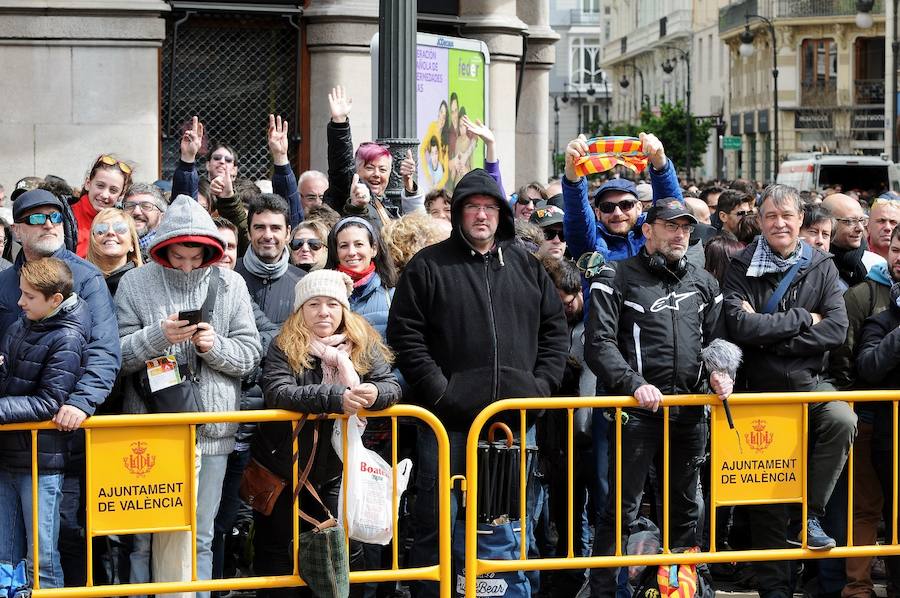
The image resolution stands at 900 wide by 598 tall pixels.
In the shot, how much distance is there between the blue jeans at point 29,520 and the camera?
21.0 ft

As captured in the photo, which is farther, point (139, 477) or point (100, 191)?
point (100, 191)

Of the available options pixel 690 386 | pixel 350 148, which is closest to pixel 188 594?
pixel 690 386

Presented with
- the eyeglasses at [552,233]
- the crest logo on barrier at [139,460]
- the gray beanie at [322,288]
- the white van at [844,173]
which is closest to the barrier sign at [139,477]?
the crest logo on barrier at [139,460]

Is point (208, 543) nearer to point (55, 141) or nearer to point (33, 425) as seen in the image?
point (33, 425)

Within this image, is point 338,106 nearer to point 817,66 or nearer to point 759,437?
point 759,437

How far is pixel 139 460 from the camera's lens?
632 cm

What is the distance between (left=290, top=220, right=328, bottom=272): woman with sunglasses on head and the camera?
25.9 feet

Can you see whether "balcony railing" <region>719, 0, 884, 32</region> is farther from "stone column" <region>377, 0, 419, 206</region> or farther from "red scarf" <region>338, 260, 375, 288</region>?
"red scarf" <region>338, 260, 375, 288</region>

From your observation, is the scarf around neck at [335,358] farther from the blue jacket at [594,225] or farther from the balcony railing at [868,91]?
the balcony railing at [868,91]

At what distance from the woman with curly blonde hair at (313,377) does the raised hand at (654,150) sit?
2.24 meters

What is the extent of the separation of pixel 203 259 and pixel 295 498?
1.20 meters

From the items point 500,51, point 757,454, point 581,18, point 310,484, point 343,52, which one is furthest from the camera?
point 581,18

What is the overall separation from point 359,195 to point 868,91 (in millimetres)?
62604

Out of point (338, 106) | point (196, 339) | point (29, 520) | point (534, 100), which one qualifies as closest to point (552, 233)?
point (338, 106)
